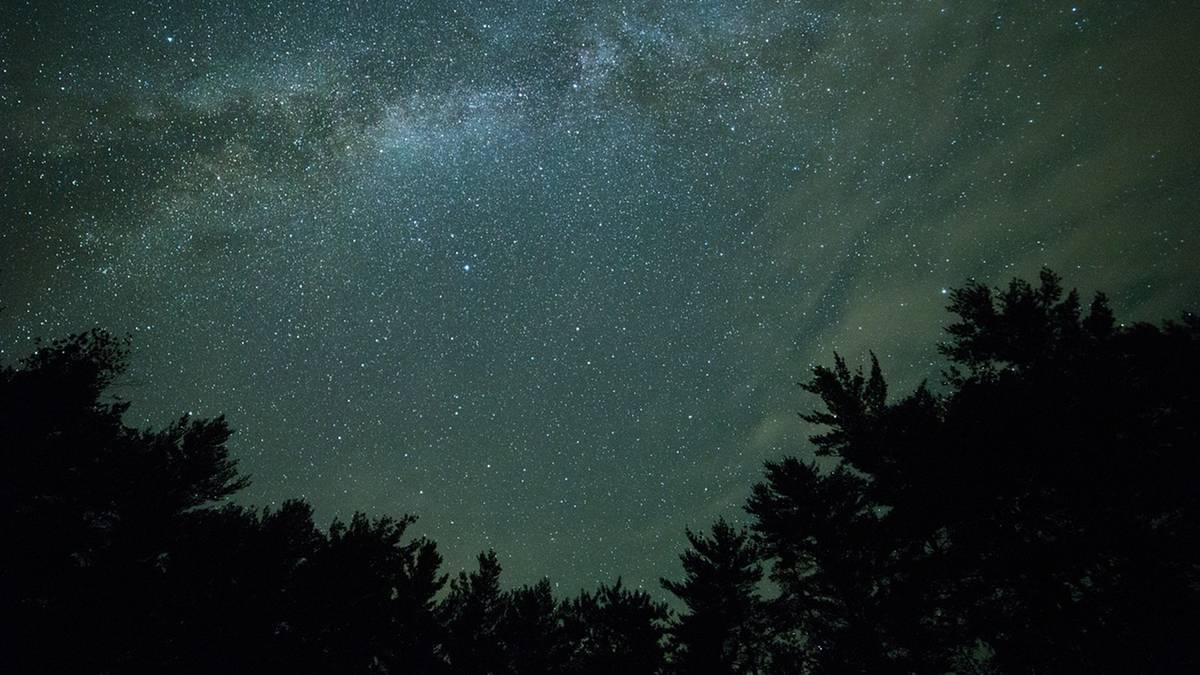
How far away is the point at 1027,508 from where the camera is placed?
503 inches

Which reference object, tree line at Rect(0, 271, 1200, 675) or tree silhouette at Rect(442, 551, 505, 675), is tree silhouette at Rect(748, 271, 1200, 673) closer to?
tree line at Rect(0, 271, 1200, 675)

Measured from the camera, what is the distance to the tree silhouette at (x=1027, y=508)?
438 inches

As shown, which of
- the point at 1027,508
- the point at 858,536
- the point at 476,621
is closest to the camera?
the point at 1027,508

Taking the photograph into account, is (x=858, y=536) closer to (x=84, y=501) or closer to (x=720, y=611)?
(x=720, y=611)

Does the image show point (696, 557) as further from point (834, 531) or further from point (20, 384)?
point (20, 384)

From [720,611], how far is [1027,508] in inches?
404

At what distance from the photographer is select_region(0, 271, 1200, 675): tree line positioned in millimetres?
11406

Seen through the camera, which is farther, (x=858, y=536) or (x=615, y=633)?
(x=615, y=633)

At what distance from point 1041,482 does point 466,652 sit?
1788 cm

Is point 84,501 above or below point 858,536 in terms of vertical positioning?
above

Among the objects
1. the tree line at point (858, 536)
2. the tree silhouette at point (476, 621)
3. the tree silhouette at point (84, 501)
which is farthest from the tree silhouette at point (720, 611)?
the tree silhouette at point (84, 501)

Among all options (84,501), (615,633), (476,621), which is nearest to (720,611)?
(615,633)

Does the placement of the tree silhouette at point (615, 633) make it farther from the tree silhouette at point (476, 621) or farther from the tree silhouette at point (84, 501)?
the tree silhouette at point (84, 501)

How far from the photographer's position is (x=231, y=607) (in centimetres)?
1327
